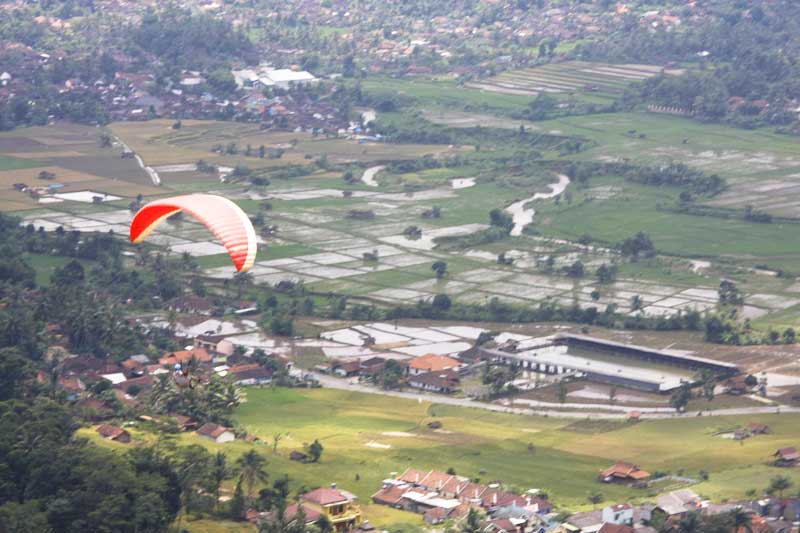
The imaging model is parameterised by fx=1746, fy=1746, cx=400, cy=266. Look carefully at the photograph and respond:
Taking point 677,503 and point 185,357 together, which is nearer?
point 677,503

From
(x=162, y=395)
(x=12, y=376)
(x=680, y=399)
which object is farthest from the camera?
(x=680, y=399)

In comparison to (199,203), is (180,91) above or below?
below

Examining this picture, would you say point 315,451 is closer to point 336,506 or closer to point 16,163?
point 336,506

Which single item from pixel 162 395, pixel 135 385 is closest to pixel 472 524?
pixel 162 395

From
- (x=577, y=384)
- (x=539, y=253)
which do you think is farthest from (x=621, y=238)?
(x=577, y=384)

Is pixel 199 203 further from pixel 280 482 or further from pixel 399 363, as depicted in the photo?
pixel 399 363

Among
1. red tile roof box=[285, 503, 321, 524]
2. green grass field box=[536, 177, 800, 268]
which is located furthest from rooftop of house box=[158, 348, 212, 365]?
green grass field box=[536, 177, 800, 268]
